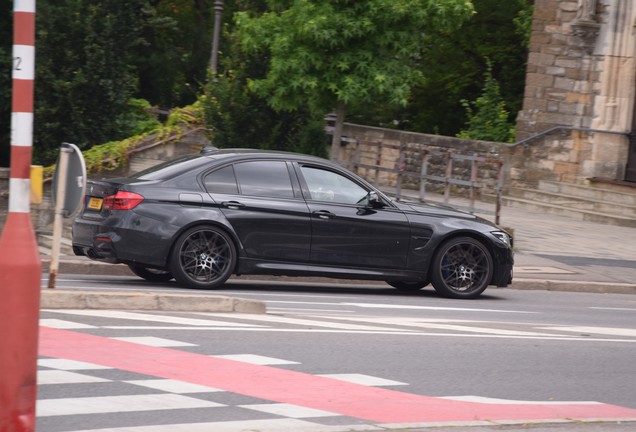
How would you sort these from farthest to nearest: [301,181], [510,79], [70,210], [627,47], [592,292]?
1. [510,79]
2. [627,47]
3. [592,292]
4. [301,181]
5. [70,210]

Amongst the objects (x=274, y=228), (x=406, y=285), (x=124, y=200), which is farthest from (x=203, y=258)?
(x=406, y=285)

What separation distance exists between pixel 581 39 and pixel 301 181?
15877mm

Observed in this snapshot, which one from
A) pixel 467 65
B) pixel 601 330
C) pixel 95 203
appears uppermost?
pixel 467 65

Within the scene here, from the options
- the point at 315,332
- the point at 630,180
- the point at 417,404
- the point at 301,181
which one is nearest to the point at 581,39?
the point at 630,180

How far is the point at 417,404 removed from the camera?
7.62 m

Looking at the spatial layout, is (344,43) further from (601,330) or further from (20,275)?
(20,275)

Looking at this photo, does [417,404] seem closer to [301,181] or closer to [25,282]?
[25,282]

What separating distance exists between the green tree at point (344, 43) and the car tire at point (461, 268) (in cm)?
803

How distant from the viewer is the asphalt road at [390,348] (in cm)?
743

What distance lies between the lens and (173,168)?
13.5 meters

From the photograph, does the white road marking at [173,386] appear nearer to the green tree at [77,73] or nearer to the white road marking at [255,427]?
the white road marking at [255,427]

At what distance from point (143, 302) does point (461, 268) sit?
15.6ft

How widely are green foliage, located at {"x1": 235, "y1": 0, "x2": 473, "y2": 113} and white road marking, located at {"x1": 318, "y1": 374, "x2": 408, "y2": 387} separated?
45.3ft

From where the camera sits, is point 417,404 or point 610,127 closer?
point 417,404
